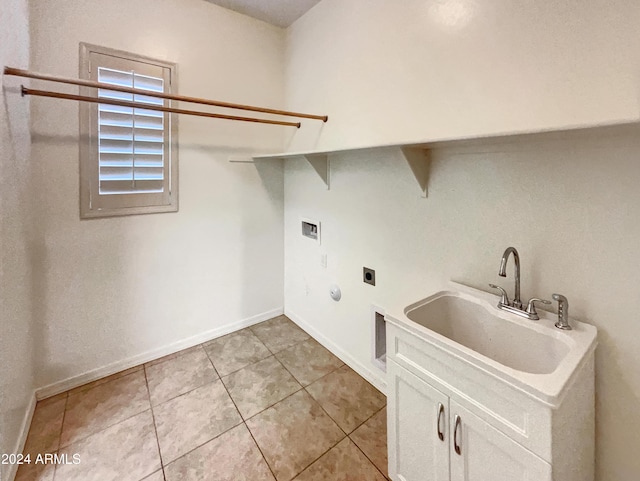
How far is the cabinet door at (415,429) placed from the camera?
1.06 metres

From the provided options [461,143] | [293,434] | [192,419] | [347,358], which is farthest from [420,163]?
[192,419]

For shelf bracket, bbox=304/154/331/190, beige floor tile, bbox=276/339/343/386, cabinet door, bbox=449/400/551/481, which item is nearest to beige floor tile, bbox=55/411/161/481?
beige floor tile, bbox=276/339/343/386

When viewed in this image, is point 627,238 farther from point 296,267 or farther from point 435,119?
point 296,267

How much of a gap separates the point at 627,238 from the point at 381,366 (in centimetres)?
145

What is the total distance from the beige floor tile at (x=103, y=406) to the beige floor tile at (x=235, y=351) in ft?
1.66

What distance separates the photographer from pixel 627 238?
3.29ft

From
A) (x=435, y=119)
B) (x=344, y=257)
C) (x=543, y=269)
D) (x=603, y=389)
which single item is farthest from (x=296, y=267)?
(x=603, y=389)

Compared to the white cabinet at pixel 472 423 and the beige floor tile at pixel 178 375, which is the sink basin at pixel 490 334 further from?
the beige floor tile at pixel 178 375

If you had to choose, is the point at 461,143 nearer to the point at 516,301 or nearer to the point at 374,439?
the point at 516,301

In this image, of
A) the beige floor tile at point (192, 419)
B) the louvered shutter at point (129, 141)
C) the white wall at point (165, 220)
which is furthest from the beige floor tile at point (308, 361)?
the louvered shutter at point (129, 141)

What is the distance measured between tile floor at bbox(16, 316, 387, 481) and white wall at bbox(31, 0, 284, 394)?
1.10 feet

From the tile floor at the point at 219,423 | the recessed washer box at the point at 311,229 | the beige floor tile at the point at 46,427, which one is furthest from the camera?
the recessed washer box at the point at 311,229

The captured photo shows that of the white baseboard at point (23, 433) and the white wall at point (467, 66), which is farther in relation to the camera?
the white baseboard at point (23, 433)

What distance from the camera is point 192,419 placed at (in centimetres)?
171
